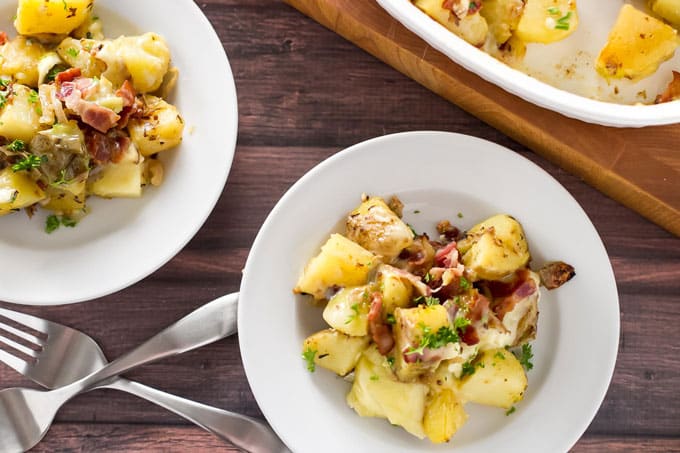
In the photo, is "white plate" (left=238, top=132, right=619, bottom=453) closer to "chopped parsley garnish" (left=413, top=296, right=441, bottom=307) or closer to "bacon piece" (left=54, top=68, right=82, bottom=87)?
"chopped parsley garnish" (left=413, top=296, right=441, bottom=307)

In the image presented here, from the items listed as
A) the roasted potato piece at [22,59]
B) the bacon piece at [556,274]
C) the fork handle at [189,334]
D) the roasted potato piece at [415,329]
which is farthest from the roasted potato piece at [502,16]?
the roasted potato piece at [22,59]

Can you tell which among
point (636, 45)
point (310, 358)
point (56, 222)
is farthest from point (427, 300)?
point (56, 222)

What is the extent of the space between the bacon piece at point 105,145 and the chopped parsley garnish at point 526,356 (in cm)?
103

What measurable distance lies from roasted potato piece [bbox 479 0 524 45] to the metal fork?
2.98 feet

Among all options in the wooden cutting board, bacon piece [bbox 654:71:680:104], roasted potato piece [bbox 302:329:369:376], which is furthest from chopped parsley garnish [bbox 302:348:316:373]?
bacon piece [bbox 654:71:680:104]

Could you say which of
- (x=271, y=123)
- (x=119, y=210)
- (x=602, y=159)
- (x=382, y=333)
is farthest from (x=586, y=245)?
(x=119, y=210)

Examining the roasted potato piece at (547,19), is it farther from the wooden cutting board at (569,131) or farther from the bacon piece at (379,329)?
the bacon piece at (379,329)

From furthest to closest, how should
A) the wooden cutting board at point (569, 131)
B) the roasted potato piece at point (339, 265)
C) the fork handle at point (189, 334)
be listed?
the fork handle at point (189, 334) → the wooden cutting board at point (569, 131) → the roasted potato piece at point (339, 265)

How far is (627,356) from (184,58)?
1335 millimetres

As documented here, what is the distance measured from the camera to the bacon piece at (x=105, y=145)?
1.70 meters

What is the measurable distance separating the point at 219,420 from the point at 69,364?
1.35 ft

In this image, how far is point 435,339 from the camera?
1592mm

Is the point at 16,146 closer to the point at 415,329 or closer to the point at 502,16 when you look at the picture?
the point at 415,329

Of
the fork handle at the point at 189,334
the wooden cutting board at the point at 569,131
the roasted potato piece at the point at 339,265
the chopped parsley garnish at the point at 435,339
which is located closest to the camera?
the chopped parsley garnish at the point at 435,339
